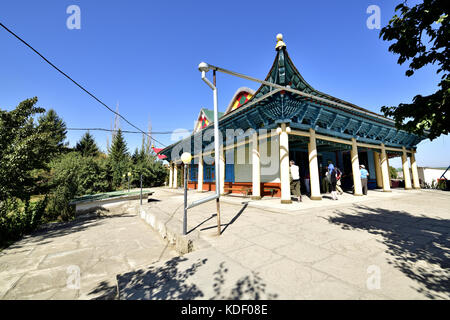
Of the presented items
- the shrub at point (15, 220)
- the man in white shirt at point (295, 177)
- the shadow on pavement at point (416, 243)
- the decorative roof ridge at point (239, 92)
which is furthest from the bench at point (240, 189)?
the shrub at point (15, 220)

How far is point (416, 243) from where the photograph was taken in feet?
10.6

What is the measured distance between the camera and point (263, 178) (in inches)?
419

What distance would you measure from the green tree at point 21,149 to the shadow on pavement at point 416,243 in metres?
9.55

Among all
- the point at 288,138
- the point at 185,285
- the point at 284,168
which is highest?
the point at 288,138

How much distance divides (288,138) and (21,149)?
36.5ft

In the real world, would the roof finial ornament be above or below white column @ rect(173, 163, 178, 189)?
above

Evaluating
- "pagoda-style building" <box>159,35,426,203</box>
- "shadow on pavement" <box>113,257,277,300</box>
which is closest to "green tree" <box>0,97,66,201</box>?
"shadow on pavement" <box>113,257,277,300</box>

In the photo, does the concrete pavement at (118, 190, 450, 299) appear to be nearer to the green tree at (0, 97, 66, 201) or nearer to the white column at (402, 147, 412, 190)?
the green tree at (0, 97, 66, 201)

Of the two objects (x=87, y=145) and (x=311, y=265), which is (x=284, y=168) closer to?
(x=311, y=265)

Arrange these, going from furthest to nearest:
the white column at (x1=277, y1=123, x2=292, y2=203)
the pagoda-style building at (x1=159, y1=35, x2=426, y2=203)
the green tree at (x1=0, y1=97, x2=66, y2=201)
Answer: the pagoda-style building at (x1=159, y1=35, x2=426, y2=203)
the white column at (x1=277, y1=123, x2=292, y2=203)
the green tree at (x1=0, y1=97, x2=66, y2=201)

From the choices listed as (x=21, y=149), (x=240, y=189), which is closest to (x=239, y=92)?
(x=240, y=189)

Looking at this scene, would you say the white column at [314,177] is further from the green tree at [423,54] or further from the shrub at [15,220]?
the shrub at [15,220]

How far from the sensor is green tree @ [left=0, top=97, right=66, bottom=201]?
6.29 meters

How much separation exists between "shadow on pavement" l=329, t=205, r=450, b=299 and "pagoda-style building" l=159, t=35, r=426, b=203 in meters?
2.81
